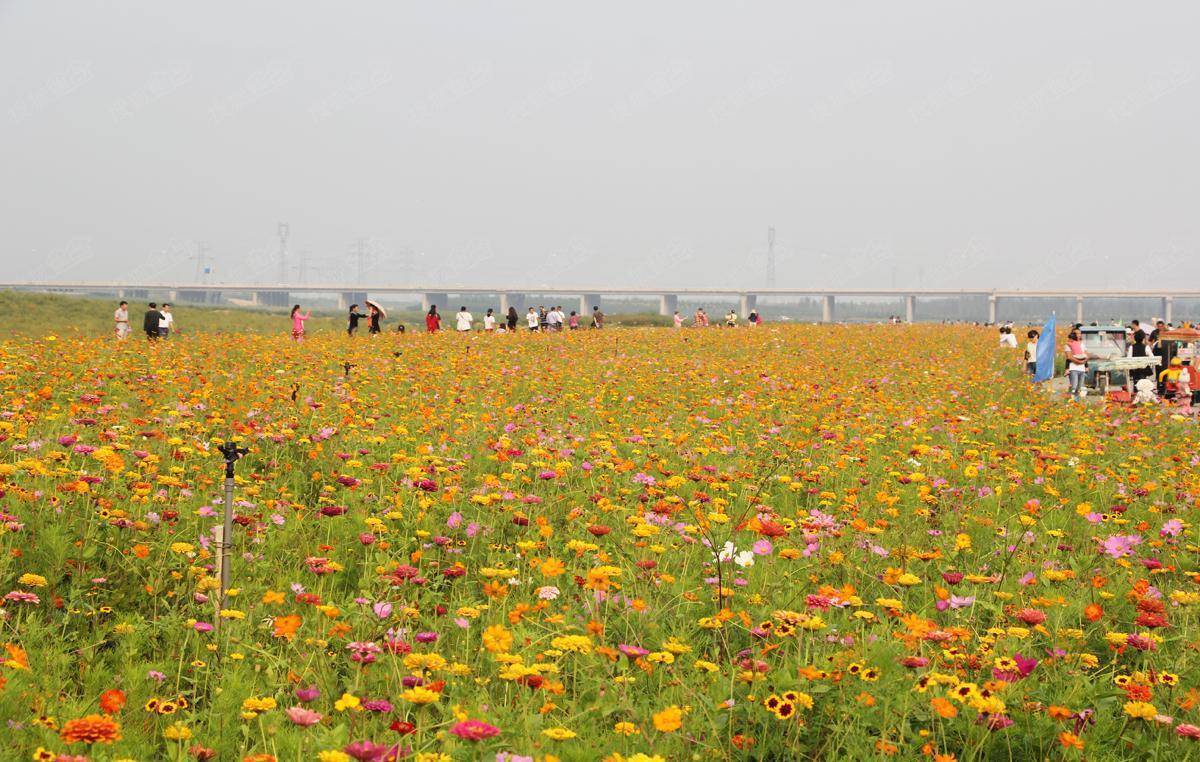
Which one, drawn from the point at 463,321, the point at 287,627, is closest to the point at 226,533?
the point at 287,627

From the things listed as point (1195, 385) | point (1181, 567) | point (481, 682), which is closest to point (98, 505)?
point (481, 682)

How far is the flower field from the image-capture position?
2945 millimetres

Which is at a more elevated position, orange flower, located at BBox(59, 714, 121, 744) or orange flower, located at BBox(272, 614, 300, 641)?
orange flower, located at BBox(59, 714, 121, 744)

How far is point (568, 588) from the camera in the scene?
4395 millimetres

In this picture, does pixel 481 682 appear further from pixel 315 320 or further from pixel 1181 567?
pixel 315 320

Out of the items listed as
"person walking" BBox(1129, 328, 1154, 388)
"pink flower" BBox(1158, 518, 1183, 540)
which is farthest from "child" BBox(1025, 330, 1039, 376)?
"pink flower" BBox(1158, 518, 1183, 540)

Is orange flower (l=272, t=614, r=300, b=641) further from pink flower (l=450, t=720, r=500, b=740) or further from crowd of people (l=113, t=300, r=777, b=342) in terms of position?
crowd of people (l=113, t=300, r=777, b=342)

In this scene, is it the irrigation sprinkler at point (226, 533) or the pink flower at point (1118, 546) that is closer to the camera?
the irrigation sprinkler at point (226, 533)

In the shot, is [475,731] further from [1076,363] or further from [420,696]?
[1076,363]

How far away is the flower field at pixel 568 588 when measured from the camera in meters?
2.95

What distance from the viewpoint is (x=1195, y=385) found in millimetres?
13062

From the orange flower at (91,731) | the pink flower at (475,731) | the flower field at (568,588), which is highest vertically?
the orange flower at (91,731)

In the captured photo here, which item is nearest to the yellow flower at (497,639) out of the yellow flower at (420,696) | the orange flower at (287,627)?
the yellow flower at (420,696)

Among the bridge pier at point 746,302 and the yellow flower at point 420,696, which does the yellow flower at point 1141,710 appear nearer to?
the yellow flower at point 420,696
